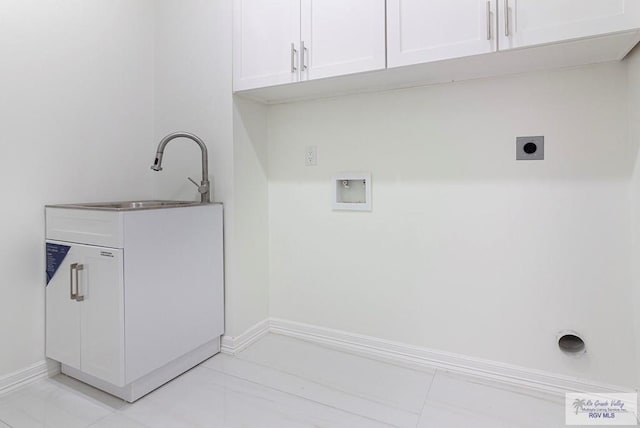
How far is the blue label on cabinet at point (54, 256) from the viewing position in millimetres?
1632

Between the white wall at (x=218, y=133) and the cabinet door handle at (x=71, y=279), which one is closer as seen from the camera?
the cabinet door handle at (x=71, y=279)

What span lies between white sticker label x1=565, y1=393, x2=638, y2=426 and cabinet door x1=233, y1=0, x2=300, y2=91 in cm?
194

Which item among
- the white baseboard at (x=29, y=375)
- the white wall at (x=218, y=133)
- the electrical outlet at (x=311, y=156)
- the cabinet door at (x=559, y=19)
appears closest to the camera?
the cabinet door at (x=559, y=19)

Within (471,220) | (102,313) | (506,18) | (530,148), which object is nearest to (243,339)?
(102,313)

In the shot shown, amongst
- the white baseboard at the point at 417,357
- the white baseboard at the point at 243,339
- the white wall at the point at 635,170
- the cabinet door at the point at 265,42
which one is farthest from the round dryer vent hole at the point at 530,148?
the white baseboard at the point at 243,339

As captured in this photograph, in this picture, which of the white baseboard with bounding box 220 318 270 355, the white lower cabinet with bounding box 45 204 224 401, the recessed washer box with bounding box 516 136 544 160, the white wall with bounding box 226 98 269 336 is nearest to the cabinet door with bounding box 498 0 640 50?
the recessed washer box with bounding box 516 136 544 160

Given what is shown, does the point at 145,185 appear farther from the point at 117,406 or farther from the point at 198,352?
the point at 117,406

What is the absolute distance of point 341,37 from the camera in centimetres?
164

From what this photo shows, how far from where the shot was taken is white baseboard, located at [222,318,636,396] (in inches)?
62.6

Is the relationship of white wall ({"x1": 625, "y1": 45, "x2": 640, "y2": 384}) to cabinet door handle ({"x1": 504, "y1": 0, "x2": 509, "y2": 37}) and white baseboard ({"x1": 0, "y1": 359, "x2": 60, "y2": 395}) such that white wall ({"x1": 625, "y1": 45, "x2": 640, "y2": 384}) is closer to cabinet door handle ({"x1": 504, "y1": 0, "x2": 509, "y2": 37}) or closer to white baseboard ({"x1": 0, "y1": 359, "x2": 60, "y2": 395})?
cabinet door handle ({"x1": 504, "y1": 0, "x2": 509, "y2": 37})

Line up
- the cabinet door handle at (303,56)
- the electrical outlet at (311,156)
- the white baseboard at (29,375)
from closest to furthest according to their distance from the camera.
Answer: the white baseboard at (29,375) → the cabinet door handle at (303,56) → the electrical outlet at (311,156)

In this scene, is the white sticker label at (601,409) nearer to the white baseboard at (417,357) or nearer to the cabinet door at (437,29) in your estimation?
the white baseboard at (417,357)

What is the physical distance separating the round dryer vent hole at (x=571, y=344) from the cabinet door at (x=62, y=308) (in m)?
2.23

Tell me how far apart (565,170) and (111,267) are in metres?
2.04
